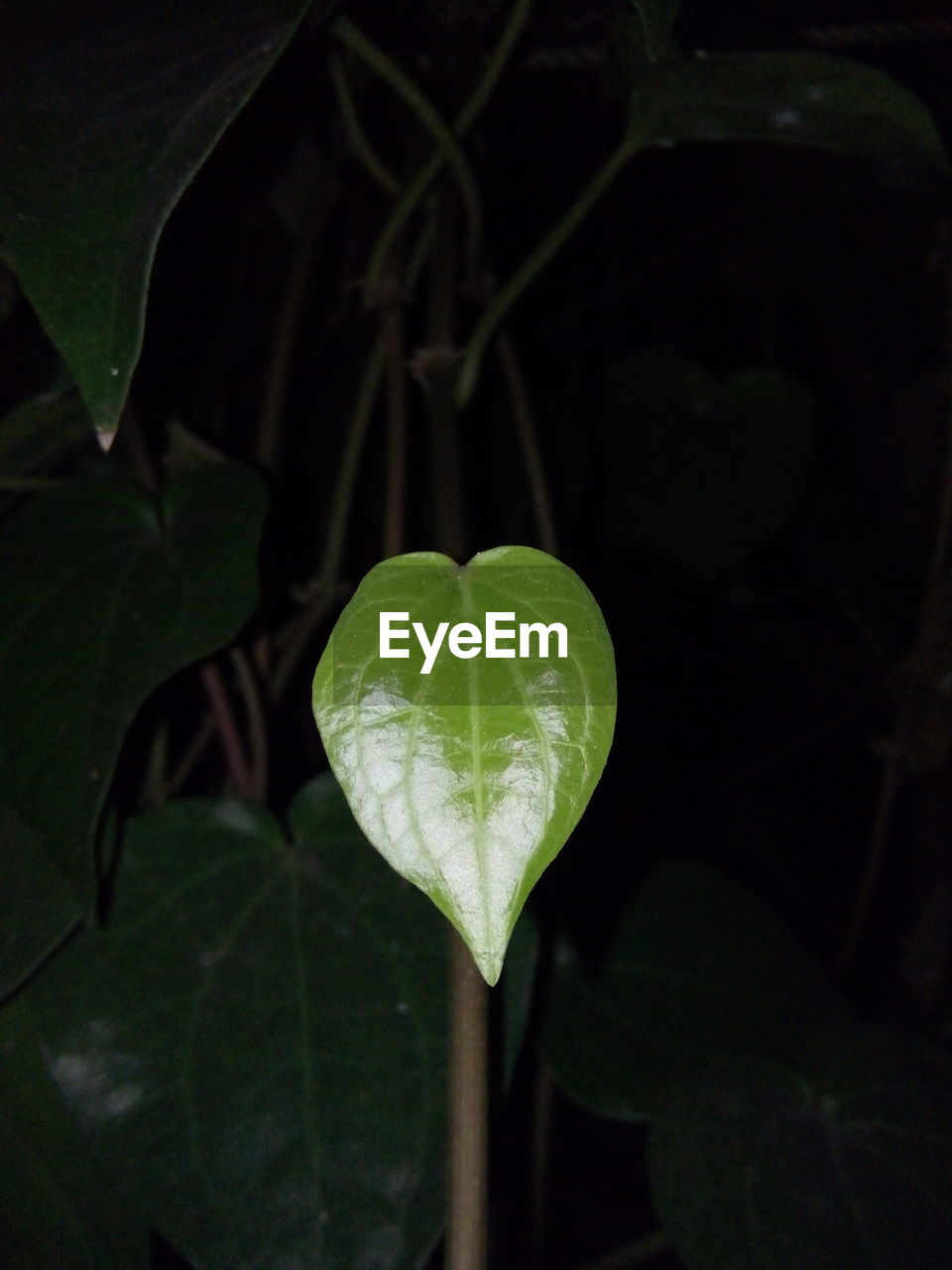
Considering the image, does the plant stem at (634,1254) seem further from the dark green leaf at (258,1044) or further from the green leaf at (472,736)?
the green leaf at (472,736)

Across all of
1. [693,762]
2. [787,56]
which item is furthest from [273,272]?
[693,762]

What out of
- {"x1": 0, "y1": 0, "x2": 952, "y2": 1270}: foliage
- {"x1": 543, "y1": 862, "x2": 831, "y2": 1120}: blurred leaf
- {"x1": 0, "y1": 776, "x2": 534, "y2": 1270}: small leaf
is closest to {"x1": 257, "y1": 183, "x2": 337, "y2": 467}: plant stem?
{"x1": 0, "y1": 0, "x2": 952, "y2": 1270}: foliage

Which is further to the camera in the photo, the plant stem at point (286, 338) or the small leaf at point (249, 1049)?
the plant stem at point (286, 338)

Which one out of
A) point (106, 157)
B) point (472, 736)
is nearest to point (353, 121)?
point (106, 157)

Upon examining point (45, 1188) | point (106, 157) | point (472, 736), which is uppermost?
point (106, 157)

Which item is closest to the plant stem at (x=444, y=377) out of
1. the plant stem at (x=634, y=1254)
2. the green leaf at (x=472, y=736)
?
the green leaf at (x=472, y=736)

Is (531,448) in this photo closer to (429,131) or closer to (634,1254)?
(429,131)
